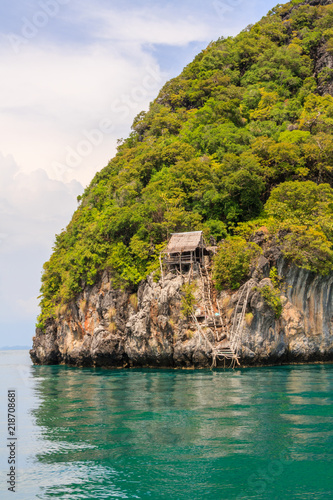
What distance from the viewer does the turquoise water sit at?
9.75 m

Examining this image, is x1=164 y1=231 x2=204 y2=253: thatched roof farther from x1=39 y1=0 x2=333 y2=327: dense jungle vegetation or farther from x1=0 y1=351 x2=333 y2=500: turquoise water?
x1=0 y1=351 x2=333 y2=500: turquoise water

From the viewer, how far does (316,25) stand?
6456cm

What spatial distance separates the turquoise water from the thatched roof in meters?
13.7

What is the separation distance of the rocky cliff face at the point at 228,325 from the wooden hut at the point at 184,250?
52.7 inches

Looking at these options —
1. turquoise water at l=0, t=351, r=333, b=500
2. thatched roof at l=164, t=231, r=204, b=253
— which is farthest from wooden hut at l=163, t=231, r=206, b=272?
turquoise water at l=0, t=351, r=333, b=500

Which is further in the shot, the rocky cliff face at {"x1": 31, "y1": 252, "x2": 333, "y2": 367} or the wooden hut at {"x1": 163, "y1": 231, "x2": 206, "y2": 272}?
the wooden hut at {"x1": 163, "y1": 231, "x2": 206, "y2": 272}

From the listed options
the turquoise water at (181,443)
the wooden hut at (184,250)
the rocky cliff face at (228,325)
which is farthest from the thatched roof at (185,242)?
the turquoise water at (181,443)

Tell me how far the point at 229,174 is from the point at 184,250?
34.2 feet

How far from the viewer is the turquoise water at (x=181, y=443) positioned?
384 inches

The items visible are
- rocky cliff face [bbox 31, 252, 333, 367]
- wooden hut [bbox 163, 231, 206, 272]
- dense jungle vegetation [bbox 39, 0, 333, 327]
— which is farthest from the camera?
dense jungle vegetation [bbox 39, 0, 333, 327]

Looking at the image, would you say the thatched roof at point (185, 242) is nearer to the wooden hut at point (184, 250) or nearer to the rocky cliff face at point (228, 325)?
the wooden hut at point (184, 250)

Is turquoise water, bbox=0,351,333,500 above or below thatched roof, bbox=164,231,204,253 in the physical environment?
below

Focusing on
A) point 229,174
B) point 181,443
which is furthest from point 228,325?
point 181,443

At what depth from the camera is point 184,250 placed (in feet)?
112
